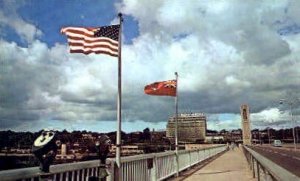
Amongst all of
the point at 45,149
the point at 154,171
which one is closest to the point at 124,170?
the point at 154,171

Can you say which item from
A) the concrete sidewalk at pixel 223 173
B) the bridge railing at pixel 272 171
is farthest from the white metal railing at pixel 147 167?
the bridge railing at pixel 272 171

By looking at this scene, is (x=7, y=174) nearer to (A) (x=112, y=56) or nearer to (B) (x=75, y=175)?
(B) (x=75, y=175)

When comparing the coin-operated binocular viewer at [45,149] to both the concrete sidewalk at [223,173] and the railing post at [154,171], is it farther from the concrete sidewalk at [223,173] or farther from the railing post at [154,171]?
the concrete sidewalk at [223,173]

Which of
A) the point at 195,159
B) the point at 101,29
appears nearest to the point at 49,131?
the point at 101,29

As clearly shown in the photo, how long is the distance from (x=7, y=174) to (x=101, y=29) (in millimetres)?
6631

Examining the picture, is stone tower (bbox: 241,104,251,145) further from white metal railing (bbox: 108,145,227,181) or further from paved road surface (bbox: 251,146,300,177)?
white metal railing (bbox: 108,145,227,181)

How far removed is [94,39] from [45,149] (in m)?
5.94

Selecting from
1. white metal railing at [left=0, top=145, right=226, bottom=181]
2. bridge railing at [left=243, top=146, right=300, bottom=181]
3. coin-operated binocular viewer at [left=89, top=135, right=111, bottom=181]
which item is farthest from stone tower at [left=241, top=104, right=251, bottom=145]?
coin-operated binocular viewer at [left=89, top=135, right=111, bottom=181]

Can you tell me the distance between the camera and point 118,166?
32.0ft

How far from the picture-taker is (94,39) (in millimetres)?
10906

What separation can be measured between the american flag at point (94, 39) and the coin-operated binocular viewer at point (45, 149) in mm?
5354

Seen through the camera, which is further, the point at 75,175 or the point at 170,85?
the point at 170,85

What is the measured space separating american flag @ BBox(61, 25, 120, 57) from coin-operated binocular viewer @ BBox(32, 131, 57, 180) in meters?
5.35

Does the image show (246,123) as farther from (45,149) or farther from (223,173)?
(45,149)
